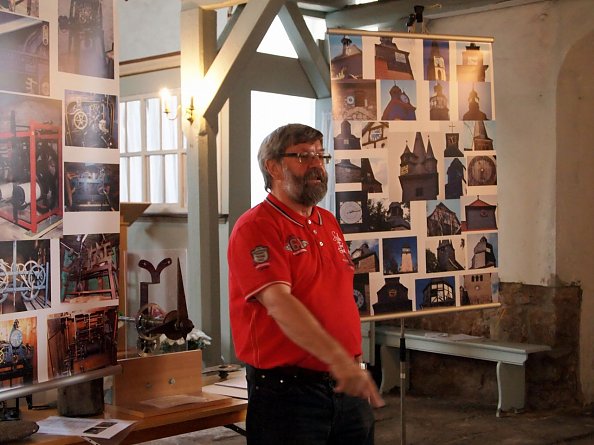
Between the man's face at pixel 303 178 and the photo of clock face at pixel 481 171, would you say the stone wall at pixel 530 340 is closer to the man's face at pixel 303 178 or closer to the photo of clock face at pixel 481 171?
the photo of clock face at pixel 481 171

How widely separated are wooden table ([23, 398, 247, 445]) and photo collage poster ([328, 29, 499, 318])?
1.22 meters

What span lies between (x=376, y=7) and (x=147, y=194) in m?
2.62

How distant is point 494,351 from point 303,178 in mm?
4110

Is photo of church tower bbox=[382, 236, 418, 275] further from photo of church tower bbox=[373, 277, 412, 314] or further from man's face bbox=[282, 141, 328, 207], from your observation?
man's face bbox=[282, 141, 328, 207]

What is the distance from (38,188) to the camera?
105 inches

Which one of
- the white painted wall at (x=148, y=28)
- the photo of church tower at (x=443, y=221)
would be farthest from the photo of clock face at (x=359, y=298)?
the white painted wall at (x=148, y=28)

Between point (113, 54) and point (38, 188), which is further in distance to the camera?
point (113, 54)

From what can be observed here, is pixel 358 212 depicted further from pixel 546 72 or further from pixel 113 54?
pixel 546 72

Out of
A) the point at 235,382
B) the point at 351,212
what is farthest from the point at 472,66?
the point at 235,382

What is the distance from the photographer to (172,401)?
315cm

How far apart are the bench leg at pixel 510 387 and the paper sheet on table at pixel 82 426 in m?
4.21

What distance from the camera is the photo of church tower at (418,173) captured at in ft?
14.4

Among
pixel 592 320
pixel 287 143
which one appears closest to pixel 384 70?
pixel 287 143

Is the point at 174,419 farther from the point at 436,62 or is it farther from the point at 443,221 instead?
the point at 436,62
